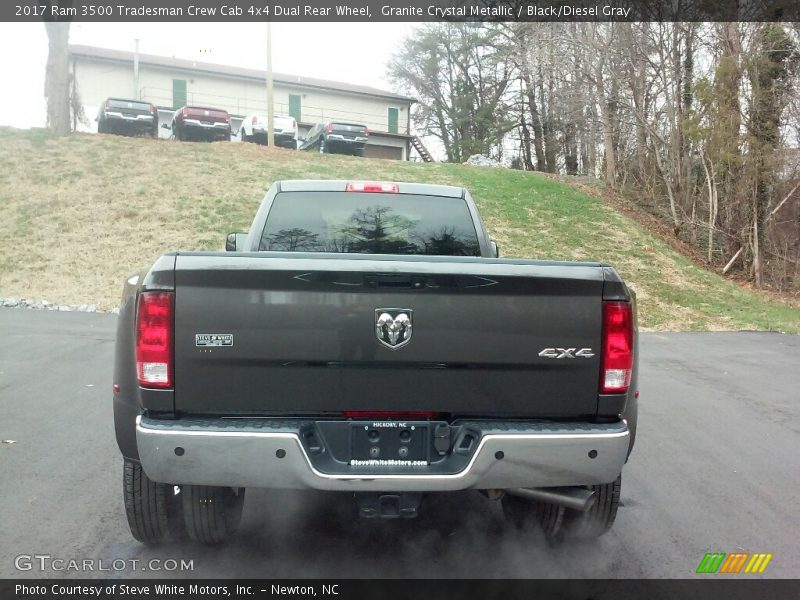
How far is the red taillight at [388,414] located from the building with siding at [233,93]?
3894cm

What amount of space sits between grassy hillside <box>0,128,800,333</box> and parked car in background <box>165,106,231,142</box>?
→ 352cm

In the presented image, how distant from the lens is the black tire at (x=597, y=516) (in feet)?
11.9

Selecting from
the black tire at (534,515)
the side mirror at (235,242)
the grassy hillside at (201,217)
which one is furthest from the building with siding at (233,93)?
the black tire at (534,515)

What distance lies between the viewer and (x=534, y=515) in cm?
404

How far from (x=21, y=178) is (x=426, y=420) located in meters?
20.2

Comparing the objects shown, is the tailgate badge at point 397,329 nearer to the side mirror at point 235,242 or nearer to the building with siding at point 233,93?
the side mirror at point 235,242

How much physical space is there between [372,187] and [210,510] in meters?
2.41

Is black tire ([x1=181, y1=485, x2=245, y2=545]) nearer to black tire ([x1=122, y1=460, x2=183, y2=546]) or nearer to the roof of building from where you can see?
black tire ([x1=122, y1=460, x2=183, y2=546])

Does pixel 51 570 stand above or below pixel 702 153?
below

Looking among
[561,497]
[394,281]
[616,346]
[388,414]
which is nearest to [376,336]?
[394,281]

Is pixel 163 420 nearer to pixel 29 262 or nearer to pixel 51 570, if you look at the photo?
pixel 51 570

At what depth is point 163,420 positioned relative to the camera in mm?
3043

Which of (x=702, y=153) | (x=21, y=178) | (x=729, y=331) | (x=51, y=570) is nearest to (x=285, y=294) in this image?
(x=51, y=570)

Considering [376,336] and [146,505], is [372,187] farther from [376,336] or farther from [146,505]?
[146,505]
